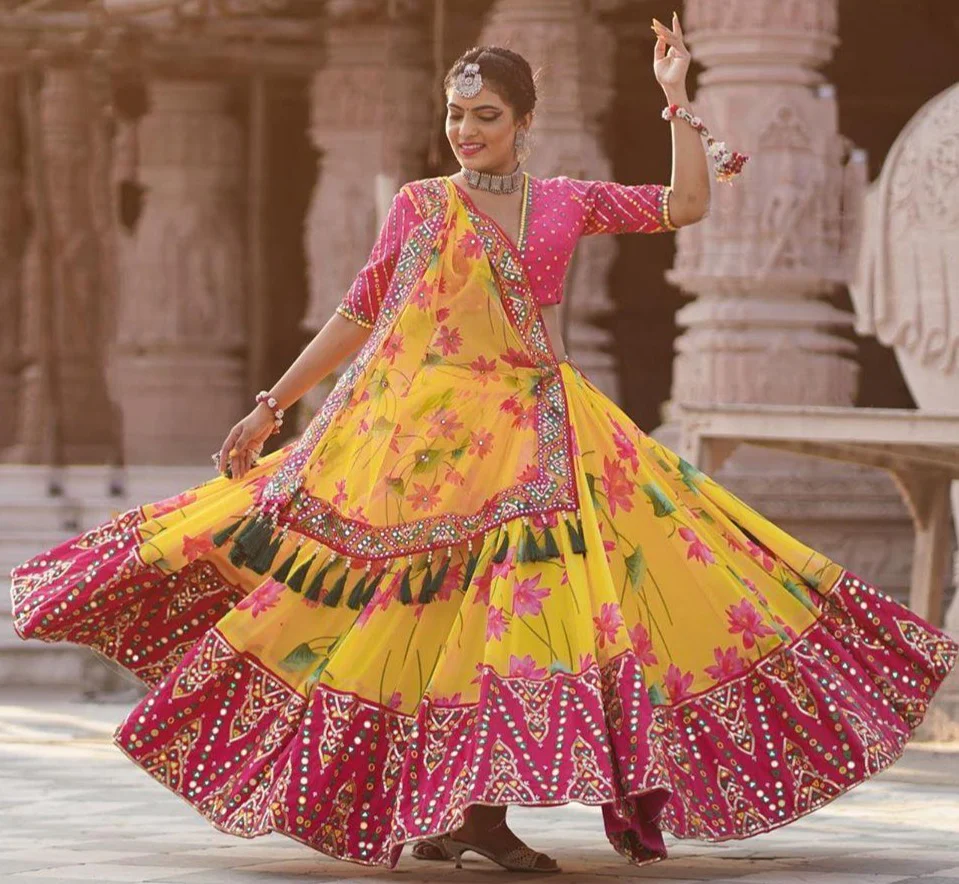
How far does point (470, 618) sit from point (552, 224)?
777 millimetres

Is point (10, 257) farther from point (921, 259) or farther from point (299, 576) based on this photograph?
point (299, 576)

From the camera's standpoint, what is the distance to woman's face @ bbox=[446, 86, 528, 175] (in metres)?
5.70

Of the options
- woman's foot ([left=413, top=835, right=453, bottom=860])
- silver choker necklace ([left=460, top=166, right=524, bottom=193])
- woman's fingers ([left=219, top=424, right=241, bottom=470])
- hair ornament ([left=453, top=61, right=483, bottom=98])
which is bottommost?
woman's foot ([left=413, top=835, right=453, bottom=860])

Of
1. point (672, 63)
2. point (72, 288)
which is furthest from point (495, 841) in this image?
point (72, 288)

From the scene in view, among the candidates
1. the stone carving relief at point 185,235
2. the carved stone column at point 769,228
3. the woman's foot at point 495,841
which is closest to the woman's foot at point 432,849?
the woman's foot at point 495,841

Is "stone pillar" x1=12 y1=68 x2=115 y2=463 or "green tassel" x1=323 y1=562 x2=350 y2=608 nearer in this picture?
"green tassel" x1=323 y1=562 x2=350 y2=608

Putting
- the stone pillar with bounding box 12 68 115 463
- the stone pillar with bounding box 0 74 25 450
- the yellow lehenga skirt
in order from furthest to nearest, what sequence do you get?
the stone pillar with bounding box 0 74 25 450
the stone pillar with bounding box 12 68 115 463
the yellow lehenga skirt

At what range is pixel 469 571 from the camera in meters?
5.56

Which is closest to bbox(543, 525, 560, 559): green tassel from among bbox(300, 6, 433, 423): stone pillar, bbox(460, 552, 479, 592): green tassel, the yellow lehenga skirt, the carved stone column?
the yellow lehenga skirt

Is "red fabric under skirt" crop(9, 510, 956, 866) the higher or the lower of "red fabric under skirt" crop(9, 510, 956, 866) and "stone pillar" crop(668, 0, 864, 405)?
the lower

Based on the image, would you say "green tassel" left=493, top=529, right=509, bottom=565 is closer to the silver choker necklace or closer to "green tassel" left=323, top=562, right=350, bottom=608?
"green tassel" left=323, top=562, right=350, bottom=608

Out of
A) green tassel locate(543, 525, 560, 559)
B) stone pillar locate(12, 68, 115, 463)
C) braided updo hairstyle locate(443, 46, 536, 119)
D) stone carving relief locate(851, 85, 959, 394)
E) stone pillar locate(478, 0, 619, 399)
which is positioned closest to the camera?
green tassel locate(543, 525, 560, 559)

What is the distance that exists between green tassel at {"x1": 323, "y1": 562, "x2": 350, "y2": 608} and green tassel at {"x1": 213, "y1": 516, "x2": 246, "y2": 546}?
0.97 ft

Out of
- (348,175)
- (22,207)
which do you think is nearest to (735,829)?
(348,175)
